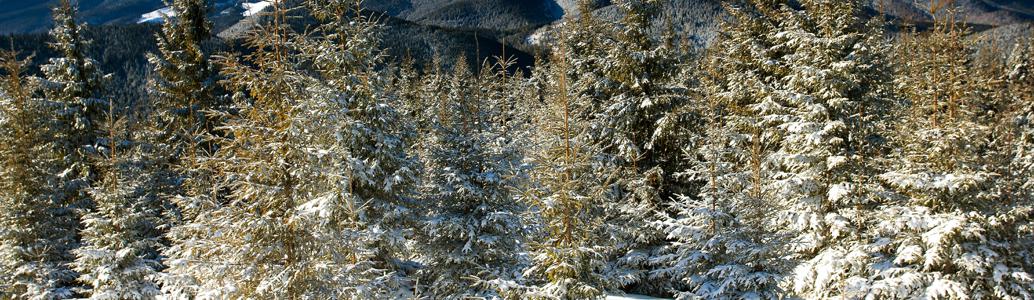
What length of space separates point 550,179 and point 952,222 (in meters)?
8.80

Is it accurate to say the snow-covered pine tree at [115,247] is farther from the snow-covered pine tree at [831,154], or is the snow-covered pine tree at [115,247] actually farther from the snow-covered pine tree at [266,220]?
the snow-covered pine tree at [831,154]

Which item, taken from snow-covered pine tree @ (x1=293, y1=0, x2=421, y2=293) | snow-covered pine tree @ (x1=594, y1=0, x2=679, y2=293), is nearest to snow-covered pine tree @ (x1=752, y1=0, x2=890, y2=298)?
snow-covered pine tree @ (x1=594, y1=0, x2=679, y2=293)

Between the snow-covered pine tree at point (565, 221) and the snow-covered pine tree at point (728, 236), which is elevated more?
the snow-covered pine tree at point (565, 221)

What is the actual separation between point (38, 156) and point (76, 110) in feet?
6.53

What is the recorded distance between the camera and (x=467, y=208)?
1555 cm

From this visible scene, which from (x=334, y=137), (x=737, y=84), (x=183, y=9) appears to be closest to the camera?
(x=334, y=137)

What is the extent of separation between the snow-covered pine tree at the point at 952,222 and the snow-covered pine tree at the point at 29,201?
2442 centimetres

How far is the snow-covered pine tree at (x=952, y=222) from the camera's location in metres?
12.9

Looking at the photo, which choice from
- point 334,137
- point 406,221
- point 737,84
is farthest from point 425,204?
point 737,84

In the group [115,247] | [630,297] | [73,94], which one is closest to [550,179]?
[630,297]

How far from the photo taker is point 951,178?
513 inches

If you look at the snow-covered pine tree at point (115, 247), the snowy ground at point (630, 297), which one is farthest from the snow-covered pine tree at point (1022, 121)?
the snow-covered pine tree at point (115, 247)

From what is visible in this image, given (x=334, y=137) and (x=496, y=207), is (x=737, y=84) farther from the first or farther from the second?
(x=334, y=137)

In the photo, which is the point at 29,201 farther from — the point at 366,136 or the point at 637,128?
the point at 637,128
